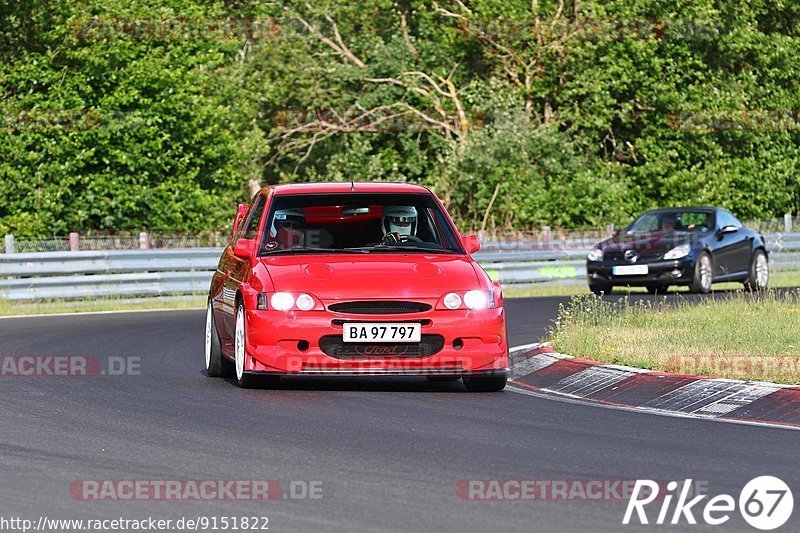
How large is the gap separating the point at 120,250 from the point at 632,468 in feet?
60.8

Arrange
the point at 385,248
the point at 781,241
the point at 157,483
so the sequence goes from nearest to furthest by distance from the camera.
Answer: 1. the point at 157,483
2. the point at 385,248
3. the point at 781,241

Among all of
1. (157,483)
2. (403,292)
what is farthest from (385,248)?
(157,483)

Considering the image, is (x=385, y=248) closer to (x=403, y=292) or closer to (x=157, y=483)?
(x=403, y=292)

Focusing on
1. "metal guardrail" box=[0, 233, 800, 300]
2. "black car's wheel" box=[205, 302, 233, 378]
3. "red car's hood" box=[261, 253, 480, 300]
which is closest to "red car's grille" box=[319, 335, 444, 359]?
"red car's hood" box=[261, 253, 480, 300]

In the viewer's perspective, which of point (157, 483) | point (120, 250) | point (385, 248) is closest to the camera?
point (157, 483)

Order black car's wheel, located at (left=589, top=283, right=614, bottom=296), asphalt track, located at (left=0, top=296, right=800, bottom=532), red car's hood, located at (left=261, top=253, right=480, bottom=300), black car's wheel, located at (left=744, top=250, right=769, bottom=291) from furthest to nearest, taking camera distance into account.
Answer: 1. black car's wheel, located at (left=744, top=250, right=769, bottom=291)
2. black car's wheel, located at (left=589, top=283, right=614, bottom=296)
3. red car's hood, located at (left=261, top=253, right=480, bottom=300)
4. asphalt track, located at (left=0, top=296, right=800, bottom=532)

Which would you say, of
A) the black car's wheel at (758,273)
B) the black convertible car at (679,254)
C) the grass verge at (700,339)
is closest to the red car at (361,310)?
the grass verge at (700,339)

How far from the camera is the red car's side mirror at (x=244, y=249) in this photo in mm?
12367

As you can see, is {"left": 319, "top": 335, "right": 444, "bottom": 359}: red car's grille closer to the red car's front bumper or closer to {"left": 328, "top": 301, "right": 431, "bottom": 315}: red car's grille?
the red car's front bumper

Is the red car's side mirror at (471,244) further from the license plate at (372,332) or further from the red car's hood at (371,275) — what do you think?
the license plate at (372,332)

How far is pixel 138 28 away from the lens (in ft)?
120

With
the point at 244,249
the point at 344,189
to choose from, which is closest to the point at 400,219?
the point at 344,189

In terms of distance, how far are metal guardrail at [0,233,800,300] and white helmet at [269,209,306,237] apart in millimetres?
12178

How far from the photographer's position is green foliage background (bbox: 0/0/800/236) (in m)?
35.6
